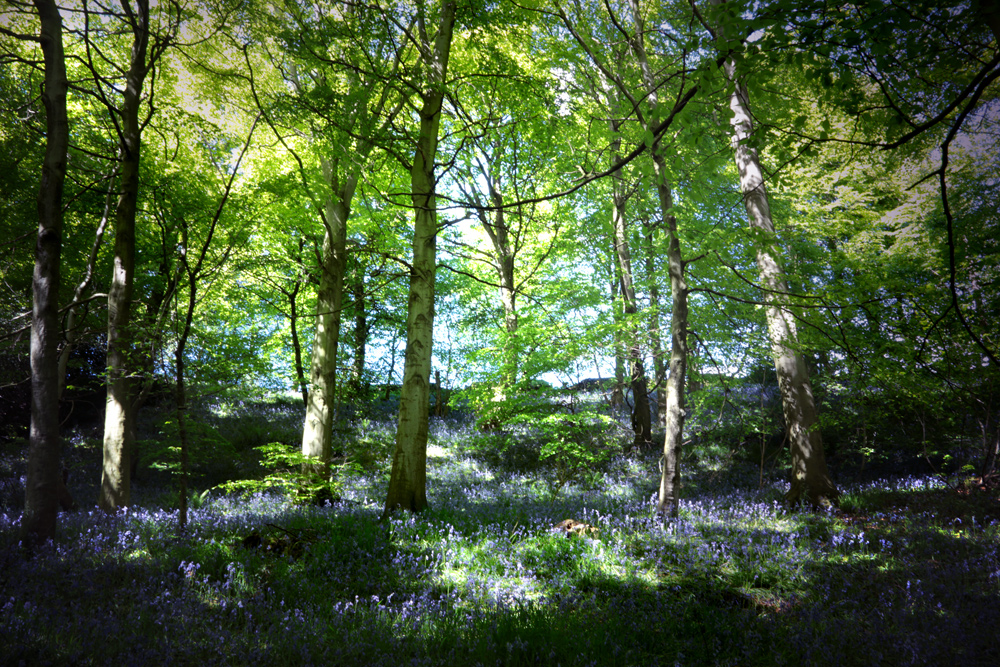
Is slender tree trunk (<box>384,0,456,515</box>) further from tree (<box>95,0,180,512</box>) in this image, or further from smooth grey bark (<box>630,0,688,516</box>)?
tree (<box>95,0,180,512</box>)

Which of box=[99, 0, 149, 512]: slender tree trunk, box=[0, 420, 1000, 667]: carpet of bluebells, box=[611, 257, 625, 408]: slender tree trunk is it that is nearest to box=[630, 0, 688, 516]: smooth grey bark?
box=[0, 420, 1000, 667]: carpet of bluebells

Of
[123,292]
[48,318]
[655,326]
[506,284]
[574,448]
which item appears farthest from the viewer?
[506,284]

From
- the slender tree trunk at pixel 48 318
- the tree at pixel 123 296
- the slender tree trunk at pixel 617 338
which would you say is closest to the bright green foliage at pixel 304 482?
the tree at pixel 123 296

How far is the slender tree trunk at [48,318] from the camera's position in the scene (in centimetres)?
532

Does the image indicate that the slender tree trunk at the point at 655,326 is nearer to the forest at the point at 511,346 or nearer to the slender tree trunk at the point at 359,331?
the forest at the point at 511,346

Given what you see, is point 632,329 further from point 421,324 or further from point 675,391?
point 421,324

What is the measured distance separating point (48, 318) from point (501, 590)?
5773 millimetres

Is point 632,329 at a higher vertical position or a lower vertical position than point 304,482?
higher

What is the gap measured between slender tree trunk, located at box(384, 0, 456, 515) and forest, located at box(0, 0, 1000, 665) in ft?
0.19

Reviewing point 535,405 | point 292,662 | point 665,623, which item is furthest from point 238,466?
point 665,623

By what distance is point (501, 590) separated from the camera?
14.9 feet

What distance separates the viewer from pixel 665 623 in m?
4.13

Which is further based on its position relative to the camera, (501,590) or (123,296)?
(123,296)

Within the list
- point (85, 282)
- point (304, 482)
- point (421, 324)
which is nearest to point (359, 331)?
point (304, 482)
